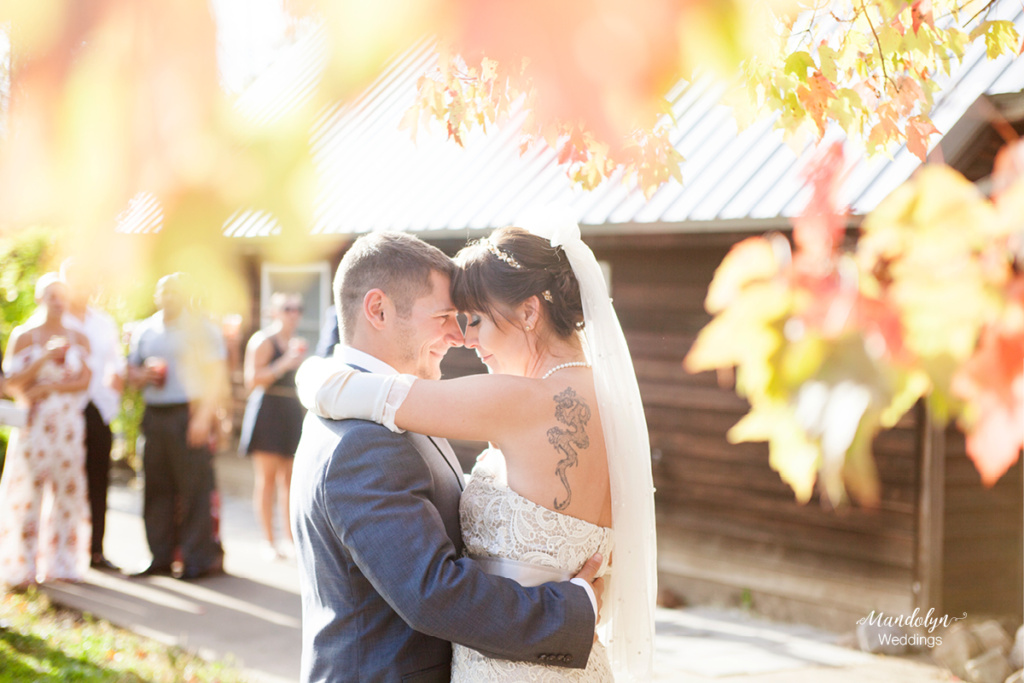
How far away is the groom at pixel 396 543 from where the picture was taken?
213cm

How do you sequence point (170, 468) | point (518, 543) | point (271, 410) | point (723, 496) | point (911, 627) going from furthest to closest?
point (271, 410) → point (170, 468) → point (723, 496) → point (911, 627) → point (518, 543)

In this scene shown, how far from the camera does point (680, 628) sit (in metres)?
6.49

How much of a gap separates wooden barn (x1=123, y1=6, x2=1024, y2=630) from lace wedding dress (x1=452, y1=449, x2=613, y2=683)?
109 inches

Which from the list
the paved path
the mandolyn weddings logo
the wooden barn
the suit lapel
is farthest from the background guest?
the mandolyn weddings logo

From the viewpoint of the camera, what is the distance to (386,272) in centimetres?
243

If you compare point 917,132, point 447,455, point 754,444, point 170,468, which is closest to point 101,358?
point 170,468

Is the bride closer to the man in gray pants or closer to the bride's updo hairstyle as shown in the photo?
the bride's updo hairstyle

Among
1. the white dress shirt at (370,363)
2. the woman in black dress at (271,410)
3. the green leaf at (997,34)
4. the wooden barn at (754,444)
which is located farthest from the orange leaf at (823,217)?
the woman in black dress at (271,410)

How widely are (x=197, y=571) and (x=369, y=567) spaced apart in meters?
5.79

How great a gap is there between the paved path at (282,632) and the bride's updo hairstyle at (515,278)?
11.4 feet

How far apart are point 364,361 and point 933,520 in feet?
16.1

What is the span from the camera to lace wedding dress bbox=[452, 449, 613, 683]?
2.40 m

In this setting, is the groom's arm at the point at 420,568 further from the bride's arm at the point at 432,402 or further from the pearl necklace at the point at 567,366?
the pearl necklace at the point at 567,366

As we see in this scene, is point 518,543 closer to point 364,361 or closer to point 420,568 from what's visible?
point 420,568
